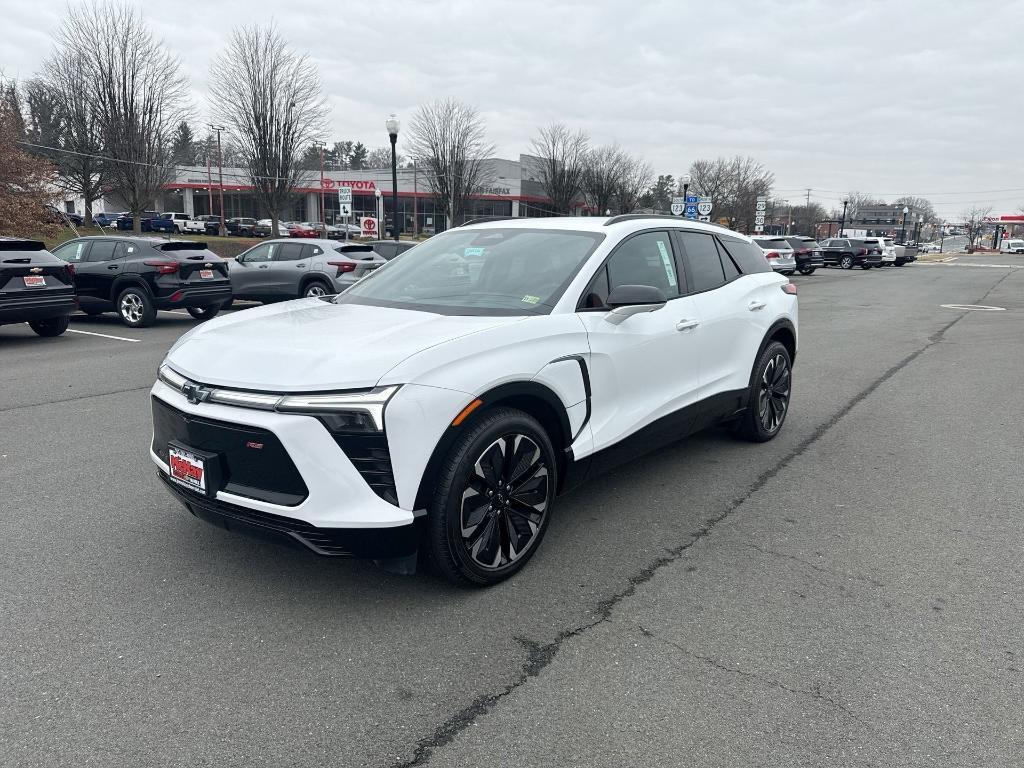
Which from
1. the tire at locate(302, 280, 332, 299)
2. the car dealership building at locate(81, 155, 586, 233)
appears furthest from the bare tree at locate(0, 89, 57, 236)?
the car dealership building at locate(81, 155, 586, 233)

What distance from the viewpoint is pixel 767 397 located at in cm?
587

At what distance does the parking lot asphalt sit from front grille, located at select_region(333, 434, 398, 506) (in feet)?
2.03

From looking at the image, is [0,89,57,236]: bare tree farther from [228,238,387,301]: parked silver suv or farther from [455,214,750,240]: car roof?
[455,214,750,240]: car roof

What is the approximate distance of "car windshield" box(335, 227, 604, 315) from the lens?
12.7ft

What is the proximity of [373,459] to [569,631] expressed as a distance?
109cm

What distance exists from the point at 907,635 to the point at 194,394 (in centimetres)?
315

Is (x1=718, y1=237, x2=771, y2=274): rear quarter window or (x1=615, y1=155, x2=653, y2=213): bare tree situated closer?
(x1=718, y1=237, x2=771, y2=274): rear quarter window

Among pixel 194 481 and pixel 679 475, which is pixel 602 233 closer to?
pixel 679 475

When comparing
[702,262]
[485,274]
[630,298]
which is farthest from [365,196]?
[630,298]

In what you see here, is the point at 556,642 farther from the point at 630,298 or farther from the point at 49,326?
the point at 49,326

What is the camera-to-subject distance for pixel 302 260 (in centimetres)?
1506

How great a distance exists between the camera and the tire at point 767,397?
18.3ft

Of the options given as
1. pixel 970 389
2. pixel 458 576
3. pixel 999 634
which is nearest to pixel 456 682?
pixel 458 576

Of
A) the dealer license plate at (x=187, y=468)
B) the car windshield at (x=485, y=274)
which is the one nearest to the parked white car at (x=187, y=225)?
the car windshield at (x=485, y=274)
